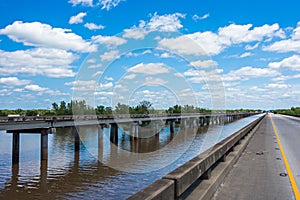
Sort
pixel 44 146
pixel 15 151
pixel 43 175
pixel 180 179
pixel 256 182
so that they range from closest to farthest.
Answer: pixel 180 179 < pixel 256 182 < pixel 43 175 < pixel 15 151 < pixel 44 146

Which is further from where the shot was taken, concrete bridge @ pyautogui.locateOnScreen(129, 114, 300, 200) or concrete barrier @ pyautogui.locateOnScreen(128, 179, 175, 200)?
concrete bridge @ pyautogui.locateOnScreen(129, 114, 300, 200)

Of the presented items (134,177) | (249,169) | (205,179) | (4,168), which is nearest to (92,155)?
(4,168)

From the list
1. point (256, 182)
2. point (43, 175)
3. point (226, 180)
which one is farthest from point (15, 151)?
point (256, 182)

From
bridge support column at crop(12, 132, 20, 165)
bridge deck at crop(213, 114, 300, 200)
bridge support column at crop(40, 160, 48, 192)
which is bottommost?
bridge support column at crop(40, 160, 48, 192)

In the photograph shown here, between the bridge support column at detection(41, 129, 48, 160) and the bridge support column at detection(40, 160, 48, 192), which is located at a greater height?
the bridge support column at detection(41, 129, 48, 160)

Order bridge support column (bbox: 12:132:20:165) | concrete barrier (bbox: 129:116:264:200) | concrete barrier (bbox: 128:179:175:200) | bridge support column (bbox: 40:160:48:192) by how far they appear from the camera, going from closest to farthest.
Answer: concrete barrier (bbox: 128:179:175:200), concrete barrier (bbox: 129:116:264:200), bridge support column (bbox: 40:160:48:192), bridge support column (bbox: 12:132:20:165)

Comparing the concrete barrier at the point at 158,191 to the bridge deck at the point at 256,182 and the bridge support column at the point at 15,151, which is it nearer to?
the bridge deck at the point at 256,182

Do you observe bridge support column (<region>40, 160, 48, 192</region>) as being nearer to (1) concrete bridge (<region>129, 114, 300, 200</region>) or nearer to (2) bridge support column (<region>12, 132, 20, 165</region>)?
(2) bridge support column (<region>12, 132, 20, 165</region>)

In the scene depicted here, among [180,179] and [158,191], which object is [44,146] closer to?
[180,179]

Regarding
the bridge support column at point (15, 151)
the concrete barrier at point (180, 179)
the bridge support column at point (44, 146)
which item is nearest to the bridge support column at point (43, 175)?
the bridge support column at point (44, 146)

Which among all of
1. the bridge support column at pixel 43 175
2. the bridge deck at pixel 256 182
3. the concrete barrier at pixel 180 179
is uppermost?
the concrete barrier at pixel 180 179

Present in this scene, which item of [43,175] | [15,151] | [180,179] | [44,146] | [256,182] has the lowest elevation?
[43,175]

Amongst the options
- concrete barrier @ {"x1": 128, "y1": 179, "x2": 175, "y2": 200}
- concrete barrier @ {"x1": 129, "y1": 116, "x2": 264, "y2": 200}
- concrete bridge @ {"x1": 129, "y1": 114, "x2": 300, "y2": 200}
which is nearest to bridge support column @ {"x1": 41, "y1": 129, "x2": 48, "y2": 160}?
concrete bridge @ {"x1": 129, "y1": 114, "x2": 300, "y2": 200}

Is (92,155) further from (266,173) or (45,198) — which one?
(266,173)
